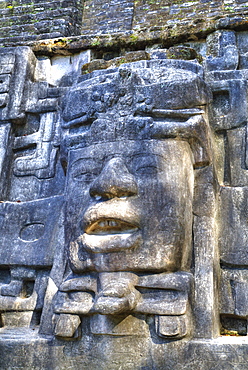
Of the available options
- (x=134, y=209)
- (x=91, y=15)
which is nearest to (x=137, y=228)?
(x=134, y=209)

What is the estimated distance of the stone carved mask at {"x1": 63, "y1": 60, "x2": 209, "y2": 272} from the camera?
369 cm

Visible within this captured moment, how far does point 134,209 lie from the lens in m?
3.75

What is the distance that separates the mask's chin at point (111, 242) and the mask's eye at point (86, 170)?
533 mm

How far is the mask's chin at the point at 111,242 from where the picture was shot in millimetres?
3670

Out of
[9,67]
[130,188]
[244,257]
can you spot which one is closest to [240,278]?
[244,257]

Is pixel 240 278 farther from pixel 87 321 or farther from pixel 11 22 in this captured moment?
pixel 11 22

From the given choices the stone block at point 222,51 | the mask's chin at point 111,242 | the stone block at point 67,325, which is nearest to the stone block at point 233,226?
the mask's chin at point 111,242

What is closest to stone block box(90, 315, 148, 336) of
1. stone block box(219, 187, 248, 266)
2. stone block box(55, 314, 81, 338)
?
stone block box(55, 314, 81, 338)

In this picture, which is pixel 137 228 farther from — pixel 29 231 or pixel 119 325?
pixel 29 231

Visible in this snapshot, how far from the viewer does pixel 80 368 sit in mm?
3590

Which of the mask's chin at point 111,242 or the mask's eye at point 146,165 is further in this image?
the mask's eye at point 146,165

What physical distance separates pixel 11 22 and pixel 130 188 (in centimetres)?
515

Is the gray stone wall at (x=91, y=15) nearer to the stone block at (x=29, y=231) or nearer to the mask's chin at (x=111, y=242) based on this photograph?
the stone block at (x=29, y=231)

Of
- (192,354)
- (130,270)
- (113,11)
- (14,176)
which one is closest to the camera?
(192,354)
